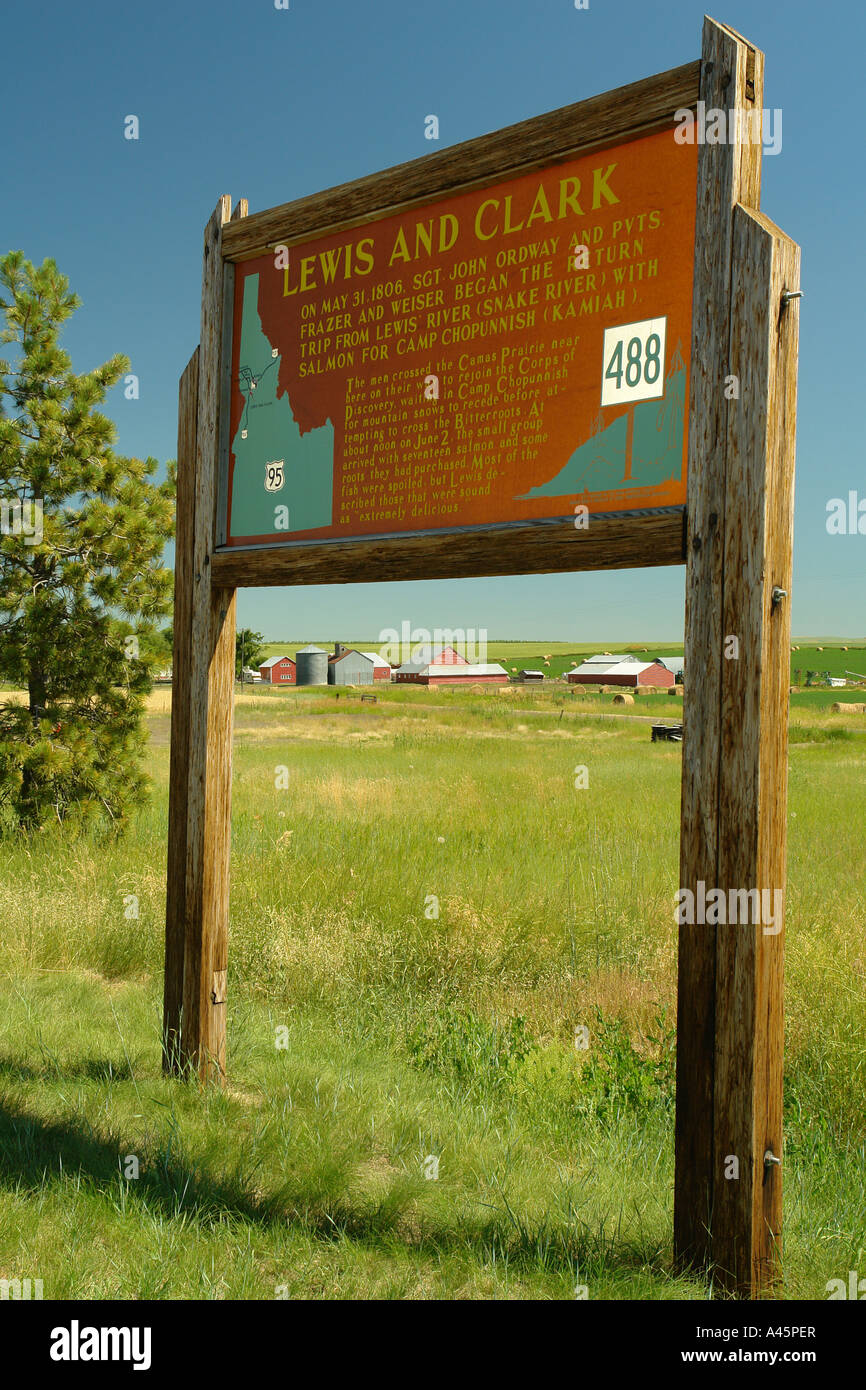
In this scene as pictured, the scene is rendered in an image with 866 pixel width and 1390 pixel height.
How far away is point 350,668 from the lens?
248 ft

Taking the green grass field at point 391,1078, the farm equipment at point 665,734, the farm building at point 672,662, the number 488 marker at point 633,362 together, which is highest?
the number 488 marker at point 633,362

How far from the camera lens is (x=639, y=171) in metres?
2.93

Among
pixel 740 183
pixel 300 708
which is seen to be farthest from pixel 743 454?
pixel 300 708

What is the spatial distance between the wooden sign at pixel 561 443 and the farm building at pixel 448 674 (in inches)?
2422

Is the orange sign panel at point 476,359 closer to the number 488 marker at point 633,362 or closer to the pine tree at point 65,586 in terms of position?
the number 488 marker at point 633,362

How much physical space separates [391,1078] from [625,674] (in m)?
66.9

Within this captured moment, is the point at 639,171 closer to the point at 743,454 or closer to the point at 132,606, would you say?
the point at 743,454

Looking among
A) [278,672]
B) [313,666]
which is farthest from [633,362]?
[278,672]

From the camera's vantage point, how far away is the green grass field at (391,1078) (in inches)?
110

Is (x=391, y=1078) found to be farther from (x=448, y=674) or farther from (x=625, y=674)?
(x=625, y=674)

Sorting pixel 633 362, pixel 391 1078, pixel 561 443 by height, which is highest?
pixel 633 362

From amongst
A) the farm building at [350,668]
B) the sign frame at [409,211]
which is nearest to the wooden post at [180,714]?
the sign frame at [409,211]

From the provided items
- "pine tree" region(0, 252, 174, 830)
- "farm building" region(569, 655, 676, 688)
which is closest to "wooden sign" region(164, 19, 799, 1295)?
"pine tree" region(0, 252, 174, 830)

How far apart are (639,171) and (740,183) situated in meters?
0.40
